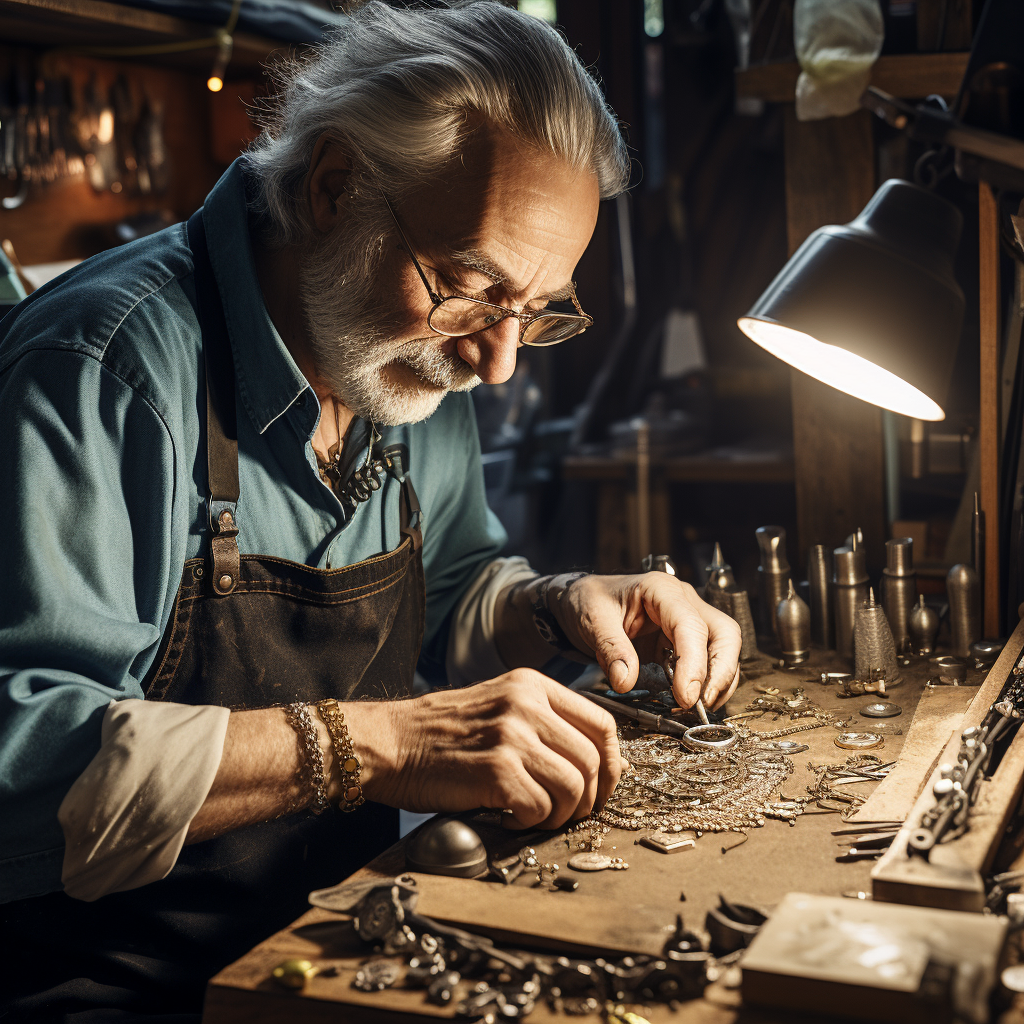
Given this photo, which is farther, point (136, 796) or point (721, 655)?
point (721, 655)

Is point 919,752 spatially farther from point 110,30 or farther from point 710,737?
point 110,30

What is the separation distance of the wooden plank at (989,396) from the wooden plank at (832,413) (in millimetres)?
509

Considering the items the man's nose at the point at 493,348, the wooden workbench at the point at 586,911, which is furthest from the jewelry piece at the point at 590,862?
the man's nose at the point at 493,348

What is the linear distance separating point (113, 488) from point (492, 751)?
61 centimetres

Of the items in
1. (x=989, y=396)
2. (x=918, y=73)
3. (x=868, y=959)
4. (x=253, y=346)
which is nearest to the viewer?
(x=868, y=959)

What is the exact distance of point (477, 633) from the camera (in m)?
2.14

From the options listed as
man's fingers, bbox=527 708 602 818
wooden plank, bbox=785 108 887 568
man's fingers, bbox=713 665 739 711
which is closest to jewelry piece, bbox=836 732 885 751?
man's fingers, bbox=713 665 739 711

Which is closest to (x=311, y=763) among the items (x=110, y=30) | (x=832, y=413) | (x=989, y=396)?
(x=989, y=396)

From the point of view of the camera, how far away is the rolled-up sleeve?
1.21 m

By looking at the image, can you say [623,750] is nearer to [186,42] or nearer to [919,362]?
[919,362]

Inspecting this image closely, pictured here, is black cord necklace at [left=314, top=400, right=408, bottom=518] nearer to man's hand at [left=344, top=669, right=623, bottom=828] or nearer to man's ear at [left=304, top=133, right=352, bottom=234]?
man's ear at [left=304, top=133, right=352, bottom=234]

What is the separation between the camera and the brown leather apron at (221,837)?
1.50m

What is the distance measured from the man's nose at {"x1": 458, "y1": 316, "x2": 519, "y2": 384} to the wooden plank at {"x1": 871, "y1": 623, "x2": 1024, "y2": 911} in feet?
2.87

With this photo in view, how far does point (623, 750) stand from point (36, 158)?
2635 millimetres
